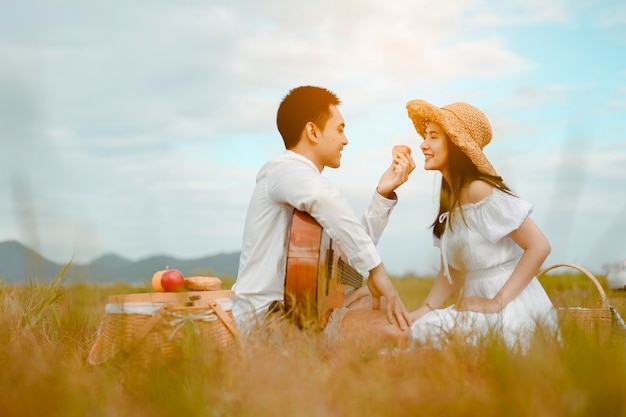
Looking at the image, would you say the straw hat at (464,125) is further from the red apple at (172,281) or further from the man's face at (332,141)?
the red apple at (172,281)

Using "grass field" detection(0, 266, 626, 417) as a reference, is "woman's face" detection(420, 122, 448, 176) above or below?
above

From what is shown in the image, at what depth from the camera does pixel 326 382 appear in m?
2.83

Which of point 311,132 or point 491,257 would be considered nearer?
point 491,257

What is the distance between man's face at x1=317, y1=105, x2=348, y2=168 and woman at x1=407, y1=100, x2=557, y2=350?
569 mm

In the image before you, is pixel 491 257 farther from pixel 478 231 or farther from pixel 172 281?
pixel 172 281

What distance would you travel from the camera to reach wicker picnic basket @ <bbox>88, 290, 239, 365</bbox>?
3557 millimetres

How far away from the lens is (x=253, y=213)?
457 cm

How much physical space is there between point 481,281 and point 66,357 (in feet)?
9.04

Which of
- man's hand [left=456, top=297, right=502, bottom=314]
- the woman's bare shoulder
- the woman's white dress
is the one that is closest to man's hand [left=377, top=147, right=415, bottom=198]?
the woman's white dress

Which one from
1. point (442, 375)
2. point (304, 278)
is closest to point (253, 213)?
point (304, 278)

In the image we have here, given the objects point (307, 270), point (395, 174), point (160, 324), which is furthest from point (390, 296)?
point (160, 324)

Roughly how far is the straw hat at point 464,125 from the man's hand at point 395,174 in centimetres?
33

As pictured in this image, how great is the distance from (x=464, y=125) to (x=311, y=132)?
1076 mm

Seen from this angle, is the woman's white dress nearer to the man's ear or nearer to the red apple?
the man's ear
